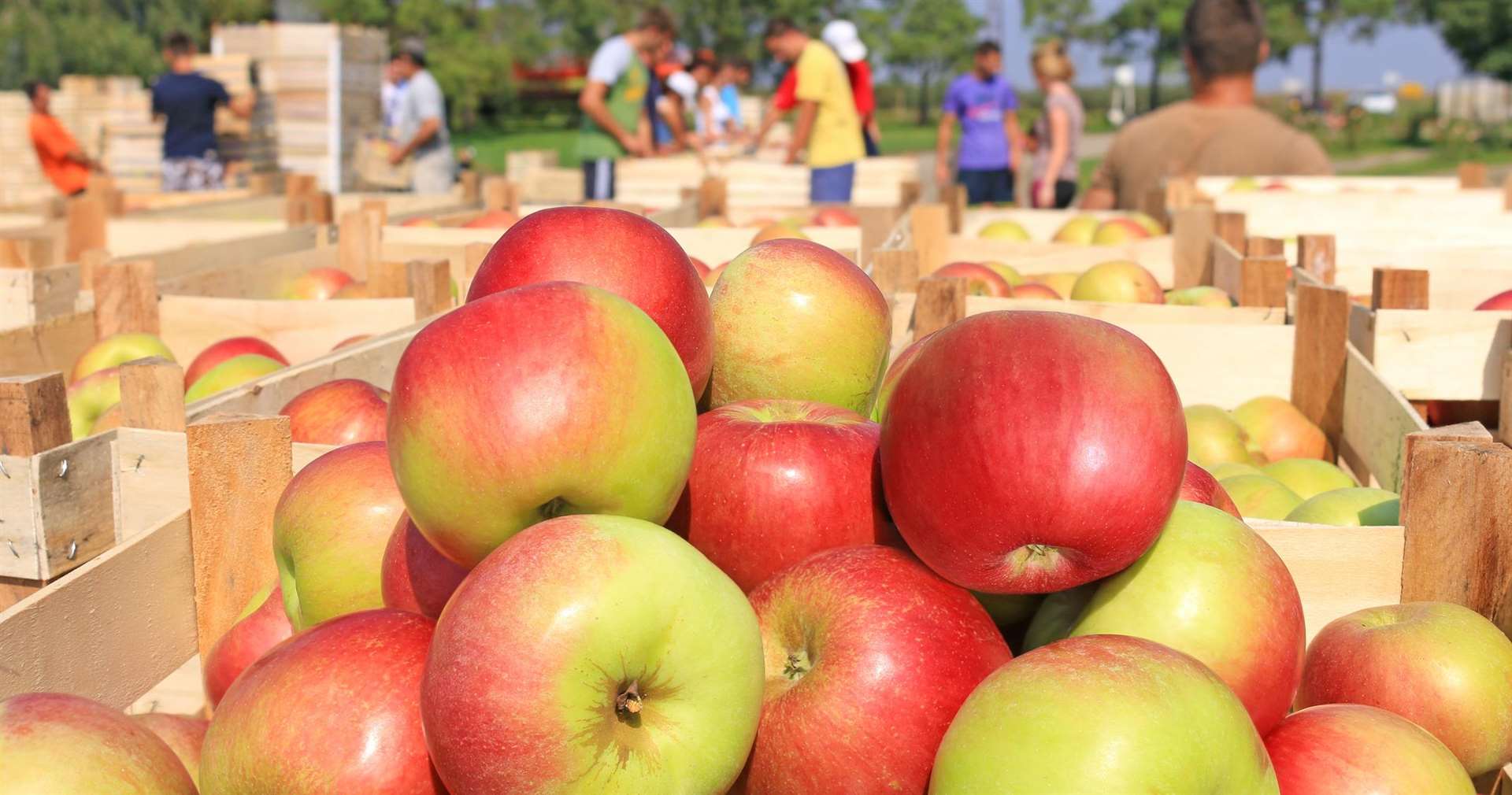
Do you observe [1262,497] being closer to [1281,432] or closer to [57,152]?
[1281,432]

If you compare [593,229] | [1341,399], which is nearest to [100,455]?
[593,229]

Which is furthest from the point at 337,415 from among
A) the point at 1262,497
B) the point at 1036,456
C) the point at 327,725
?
the point at 1262,497

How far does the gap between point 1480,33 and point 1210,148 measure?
46218mm

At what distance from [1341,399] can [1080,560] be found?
2.33 meters

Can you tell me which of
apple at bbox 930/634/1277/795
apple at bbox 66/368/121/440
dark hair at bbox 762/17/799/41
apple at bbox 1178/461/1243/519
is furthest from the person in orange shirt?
apple at bbox 930/634/1277/795

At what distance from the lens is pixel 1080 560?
1.53 m

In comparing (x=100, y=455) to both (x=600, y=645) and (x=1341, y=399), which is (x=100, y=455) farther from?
(x=1341, y=399)

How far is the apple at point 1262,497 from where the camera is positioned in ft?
8.84

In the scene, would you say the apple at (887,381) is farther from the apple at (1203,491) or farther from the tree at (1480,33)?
the tree at (1480,33)

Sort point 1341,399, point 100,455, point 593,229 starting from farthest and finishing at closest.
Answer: point 1341,399
point 100,455
point 593,229

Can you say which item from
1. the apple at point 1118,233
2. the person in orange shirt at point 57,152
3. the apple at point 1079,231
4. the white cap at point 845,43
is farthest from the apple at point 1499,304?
the person in orange shirt at point 57,152


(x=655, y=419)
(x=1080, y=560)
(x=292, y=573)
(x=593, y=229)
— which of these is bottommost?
(x=292, y=573)

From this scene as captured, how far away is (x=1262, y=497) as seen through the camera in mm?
2738

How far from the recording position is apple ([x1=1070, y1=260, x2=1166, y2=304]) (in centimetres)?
437
